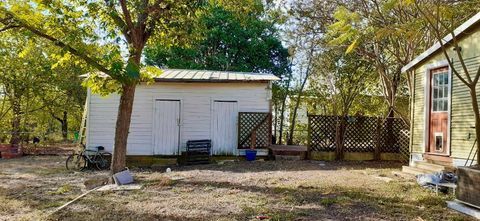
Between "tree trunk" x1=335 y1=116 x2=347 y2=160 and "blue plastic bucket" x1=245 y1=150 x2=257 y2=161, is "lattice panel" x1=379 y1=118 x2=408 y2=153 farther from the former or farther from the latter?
"blue plastic bucket" x1=245 y1=150 x2=257 y2=161

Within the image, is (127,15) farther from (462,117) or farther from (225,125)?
(462,117)

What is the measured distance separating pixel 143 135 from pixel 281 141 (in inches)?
380

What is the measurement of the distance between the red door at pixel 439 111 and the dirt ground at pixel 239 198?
4.16 feet

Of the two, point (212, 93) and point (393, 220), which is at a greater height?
point (212, 93)

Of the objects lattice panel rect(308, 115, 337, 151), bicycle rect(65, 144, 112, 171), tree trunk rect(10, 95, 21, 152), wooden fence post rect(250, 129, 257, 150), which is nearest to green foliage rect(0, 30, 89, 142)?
tree trunk rect(10, 95, 21, 152)

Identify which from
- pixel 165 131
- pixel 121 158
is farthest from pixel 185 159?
pixel 121 158

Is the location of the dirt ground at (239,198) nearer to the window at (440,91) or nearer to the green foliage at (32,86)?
the window at (440,91)

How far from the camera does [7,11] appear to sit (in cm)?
711

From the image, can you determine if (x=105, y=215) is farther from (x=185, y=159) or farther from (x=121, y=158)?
(x=185, y=159)

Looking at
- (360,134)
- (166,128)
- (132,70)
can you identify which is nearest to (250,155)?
(166,128)

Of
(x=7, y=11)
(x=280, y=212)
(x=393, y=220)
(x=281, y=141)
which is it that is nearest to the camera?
(x=393, y=220)

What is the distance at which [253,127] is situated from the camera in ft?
41.4

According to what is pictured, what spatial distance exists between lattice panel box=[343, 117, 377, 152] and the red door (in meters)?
3.79

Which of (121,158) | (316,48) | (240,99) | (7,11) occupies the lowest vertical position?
(121,158)
